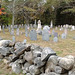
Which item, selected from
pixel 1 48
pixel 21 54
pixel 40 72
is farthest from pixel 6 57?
pixel 40 72

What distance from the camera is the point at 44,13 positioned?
99.1 ft


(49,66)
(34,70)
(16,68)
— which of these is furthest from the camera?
(16,68)

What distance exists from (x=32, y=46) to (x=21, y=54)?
71 cm

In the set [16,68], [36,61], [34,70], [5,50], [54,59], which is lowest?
[16,68]

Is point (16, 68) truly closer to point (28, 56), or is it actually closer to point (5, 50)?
point (28, 56)

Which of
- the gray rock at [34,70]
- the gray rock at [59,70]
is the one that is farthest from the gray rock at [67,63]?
the gray rock at [34,70]

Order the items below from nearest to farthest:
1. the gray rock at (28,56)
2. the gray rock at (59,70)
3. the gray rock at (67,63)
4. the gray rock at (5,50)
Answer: the gray rock at (67,63) → the gray rock at (59,70) → the gray rock at (28,56) → the gray rock at (5,50)

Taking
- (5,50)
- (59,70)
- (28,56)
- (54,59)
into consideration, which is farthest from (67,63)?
(5,50)

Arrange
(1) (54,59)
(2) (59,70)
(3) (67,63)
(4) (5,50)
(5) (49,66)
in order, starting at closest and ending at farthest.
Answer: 1. (3) (67,63)
2. (2) (59,70)
3. (1) (54,59)
4. (5) (49,66)
5. (4) (5,50)

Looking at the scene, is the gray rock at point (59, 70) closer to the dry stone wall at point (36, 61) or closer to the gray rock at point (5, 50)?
the dry stone wall at point (36, 61)

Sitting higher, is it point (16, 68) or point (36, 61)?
point (36, 61)

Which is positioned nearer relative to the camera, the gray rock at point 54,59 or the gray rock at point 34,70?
the gray rock at point 54,59

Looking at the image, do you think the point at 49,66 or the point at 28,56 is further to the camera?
the point at 28,56

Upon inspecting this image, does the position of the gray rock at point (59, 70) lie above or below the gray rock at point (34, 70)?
above
